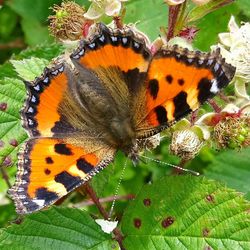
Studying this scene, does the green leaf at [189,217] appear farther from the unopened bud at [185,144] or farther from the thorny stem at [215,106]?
the thorny stem at [215,106]

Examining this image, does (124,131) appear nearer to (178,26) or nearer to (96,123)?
(96,123)

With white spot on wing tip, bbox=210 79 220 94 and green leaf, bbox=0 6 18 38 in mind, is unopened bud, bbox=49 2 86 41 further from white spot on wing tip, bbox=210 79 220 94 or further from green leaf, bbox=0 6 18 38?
green leaf, bbox=0 6 18 38

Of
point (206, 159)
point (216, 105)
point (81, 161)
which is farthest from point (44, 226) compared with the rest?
point (206, 159)

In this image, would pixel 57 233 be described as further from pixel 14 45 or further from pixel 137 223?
pixel 14 45

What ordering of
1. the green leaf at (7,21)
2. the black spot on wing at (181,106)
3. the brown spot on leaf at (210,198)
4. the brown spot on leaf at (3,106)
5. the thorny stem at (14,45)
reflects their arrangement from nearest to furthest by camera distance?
the black spot on wing at (181,106)
the brown spot on leaf at (210,198)
the brown spot on leaf at (3,106)
the thorny stem at (14,45)
the green leaf at (7,21)

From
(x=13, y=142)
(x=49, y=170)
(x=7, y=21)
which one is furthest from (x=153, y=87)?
(x=7, y=21)

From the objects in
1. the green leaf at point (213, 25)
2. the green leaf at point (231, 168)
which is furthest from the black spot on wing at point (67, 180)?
the green leaf at point (213, 25)

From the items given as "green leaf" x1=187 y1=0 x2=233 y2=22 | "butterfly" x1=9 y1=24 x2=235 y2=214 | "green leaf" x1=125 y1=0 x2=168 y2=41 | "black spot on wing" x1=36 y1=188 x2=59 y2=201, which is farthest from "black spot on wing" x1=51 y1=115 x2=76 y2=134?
"green leaf" x1=125 y1=0 x2=168 y2=41
